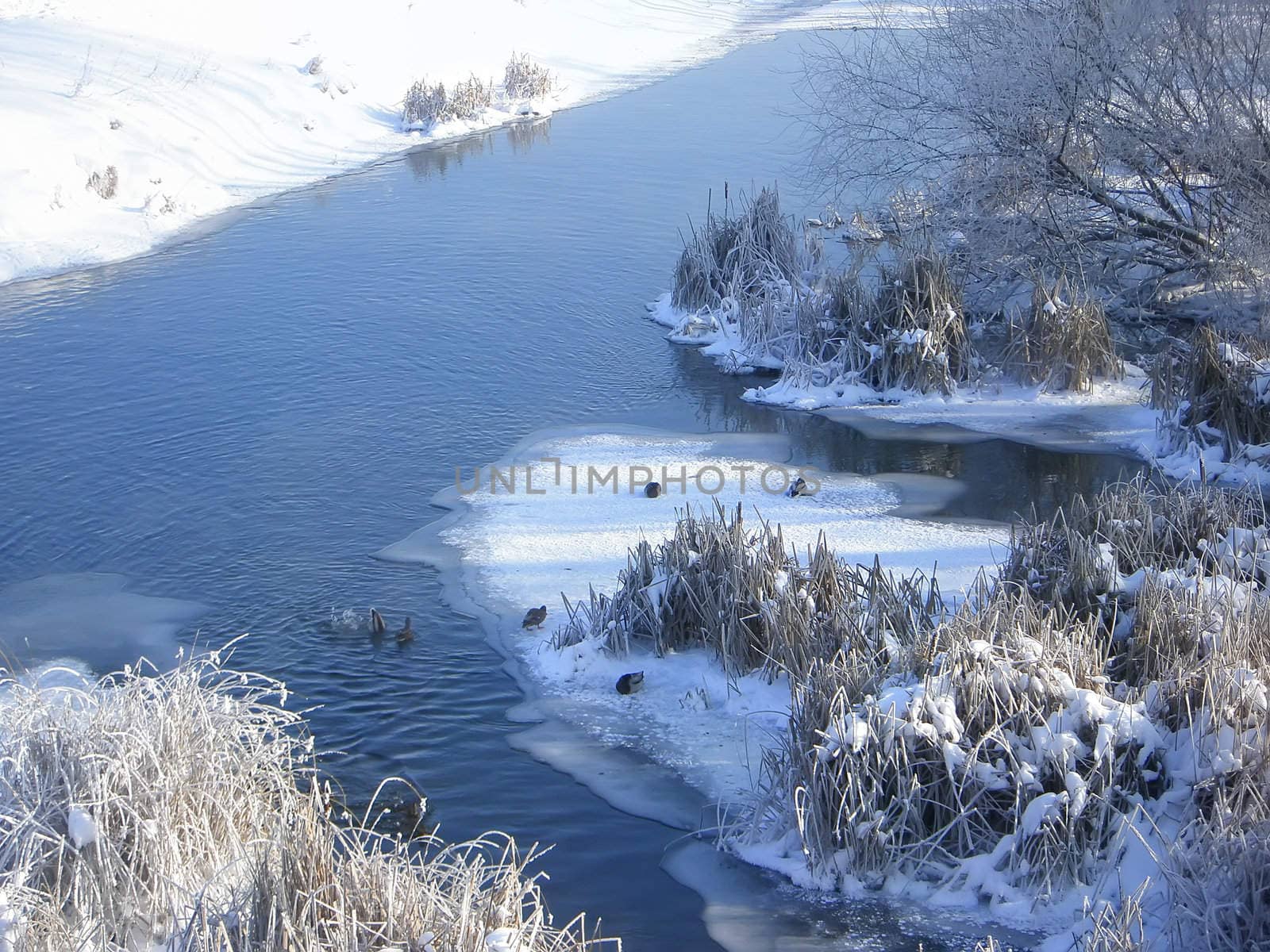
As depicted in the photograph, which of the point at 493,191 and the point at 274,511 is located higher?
the point at 493,191

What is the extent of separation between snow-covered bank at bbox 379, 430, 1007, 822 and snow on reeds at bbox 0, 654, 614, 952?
1.41 m

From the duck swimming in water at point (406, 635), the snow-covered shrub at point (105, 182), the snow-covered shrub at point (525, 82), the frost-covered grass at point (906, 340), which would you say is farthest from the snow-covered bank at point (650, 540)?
the snow-covered shrub at point (525, 82)

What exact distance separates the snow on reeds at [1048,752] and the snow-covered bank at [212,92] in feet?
41.6

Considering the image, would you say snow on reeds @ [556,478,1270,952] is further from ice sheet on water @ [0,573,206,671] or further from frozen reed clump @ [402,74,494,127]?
frozen reed clump @ [402,74,494,127]

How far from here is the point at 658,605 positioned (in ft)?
25.1

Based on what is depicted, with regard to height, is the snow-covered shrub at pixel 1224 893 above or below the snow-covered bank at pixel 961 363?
below

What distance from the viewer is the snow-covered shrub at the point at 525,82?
25375 mm

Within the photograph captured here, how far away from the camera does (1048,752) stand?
5664 millimetres

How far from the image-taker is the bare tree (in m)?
12.0

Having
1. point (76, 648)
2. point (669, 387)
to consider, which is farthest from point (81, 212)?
point (76, 648)

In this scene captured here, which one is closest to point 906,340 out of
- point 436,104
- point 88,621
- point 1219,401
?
point 1219,401

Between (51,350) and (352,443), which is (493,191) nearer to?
(51,350)

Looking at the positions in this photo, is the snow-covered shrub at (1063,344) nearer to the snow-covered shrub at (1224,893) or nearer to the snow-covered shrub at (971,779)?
the snow-covered shrub at (971,779)

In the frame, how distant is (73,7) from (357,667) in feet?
65.3
